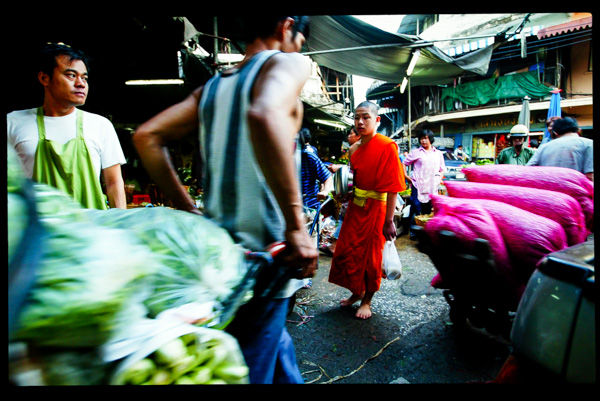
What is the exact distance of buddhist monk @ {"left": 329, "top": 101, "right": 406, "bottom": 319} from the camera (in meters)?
3.05

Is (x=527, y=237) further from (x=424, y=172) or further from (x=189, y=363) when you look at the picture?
(x=424, y=172)

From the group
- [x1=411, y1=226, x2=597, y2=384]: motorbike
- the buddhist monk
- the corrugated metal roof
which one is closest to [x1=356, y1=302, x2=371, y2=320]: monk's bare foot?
the buddhist monk

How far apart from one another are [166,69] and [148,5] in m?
4.59

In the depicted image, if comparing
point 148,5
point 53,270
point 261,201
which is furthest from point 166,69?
point 53,270

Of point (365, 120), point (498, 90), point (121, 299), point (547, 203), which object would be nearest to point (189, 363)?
point (121, 299)

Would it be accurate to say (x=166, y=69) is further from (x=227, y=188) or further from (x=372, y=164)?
(x=227, y=188)

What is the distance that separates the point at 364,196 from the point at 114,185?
217cm

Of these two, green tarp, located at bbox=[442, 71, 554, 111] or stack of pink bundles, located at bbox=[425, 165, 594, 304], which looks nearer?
stack of pink bundles, located at bbox=[425, 165, 594, 304]

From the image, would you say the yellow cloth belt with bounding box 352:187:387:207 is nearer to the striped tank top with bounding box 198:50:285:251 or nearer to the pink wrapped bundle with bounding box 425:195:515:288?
the pink wrapped bundle with bounding box 425:195:515:288

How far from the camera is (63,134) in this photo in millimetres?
1725

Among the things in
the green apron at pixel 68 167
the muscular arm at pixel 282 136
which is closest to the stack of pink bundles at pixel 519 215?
the muscular arm at pixel 282 136

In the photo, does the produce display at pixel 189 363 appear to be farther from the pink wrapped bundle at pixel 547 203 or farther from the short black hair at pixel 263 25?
the pink wrapped bundle at pixel 547 203

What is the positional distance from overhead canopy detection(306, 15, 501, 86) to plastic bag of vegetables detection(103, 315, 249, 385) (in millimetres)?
4508

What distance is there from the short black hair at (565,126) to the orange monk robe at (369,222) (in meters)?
1.72
